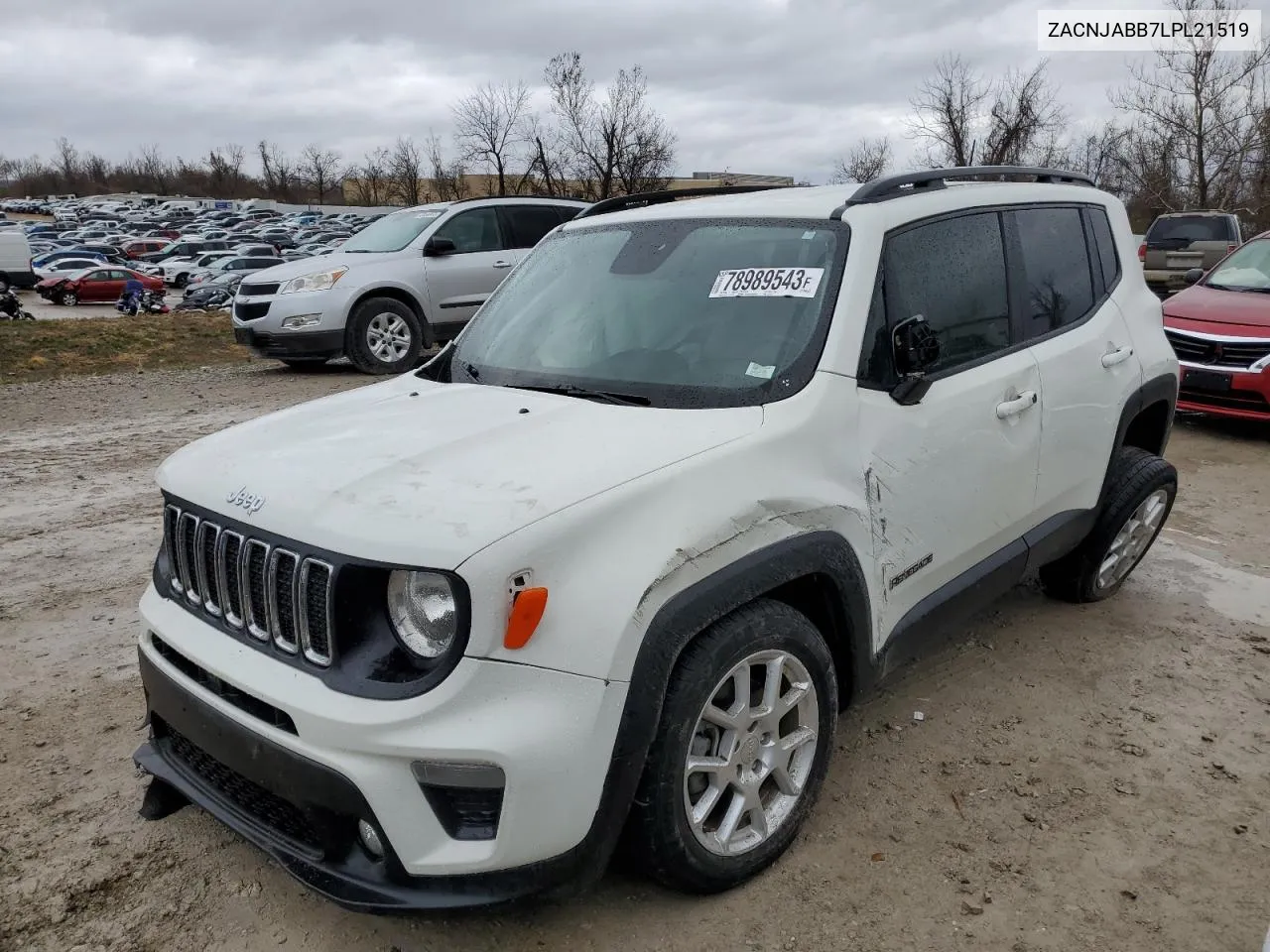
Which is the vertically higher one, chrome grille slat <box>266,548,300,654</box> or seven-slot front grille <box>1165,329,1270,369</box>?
chrome grille slat <box>266,548,300,654</box>

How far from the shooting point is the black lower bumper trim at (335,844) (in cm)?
210

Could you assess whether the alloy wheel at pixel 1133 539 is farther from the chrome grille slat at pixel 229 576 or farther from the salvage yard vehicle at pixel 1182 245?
the salvage yard vehicle at pixel 1182 245

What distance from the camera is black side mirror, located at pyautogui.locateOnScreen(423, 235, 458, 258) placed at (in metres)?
10.7

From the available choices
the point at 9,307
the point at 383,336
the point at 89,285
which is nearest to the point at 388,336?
the point at 383,336

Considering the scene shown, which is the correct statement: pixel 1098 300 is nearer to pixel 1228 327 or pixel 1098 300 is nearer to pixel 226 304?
pixel 1228 327

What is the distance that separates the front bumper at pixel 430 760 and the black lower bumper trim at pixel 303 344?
877cm

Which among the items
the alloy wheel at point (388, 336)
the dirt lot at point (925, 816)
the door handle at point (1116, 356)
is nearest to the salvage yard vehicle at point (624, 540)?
the door handle at point (1116, 356)

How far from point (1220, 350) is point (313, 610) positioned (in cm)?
797

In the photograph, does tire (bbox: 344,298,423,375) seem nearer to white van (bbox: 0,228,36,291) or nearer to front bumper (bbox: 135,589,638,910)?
front bumper (bbox: 135,589,638,910)

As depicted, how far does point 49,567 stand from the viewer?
5.05 metres

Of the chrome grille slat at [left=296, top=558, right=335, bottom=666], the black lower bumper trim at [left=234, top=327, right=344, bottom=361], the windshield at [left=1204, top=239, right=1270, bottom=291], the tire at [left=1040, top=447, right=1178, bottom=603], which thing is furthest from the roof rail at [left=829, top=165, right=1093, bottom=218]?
the black lower bumper trim at [left=234, top=327, right=344, bottom=361]

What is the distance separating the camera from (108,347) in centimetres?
1408

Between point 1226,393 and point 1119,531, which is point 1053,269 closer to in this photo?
point 1119,531

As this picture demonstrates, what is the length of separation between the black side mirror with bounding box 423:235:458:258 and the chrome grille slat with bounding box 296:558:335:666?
29.5 ft
